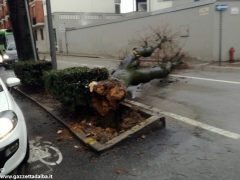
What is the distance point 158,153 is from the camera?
204 inches

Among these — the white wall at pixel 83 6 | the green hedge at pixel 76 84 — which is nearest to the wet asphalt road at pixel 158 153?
the green hedge at pixel 76 84

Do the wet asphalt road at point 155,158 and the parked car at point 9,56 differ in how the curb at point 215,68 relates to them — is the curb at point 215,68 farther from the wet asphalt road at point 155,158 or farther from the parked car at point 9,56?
the parked car at point 9,56

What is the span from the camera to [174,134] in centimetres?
598

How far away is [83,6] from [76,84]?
3569 centimetres

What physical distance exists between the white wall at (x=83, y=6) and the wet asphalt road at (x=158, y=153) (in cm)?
3334

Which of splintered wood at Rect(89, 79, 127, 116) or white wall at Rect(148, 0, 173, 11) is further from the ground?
white wall at Rect(148, 0, 173, 11)

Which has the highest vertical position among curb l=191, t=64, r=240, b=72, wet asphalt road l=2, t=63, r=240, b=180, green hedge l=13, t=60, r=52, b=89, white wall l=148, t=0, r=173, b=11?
white wall l=148, t=0, r=173, b=11

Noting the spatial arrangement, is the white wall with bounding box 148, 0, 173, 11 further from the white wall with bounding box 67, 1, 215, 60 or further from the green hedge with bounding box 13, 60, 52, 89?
the green hedge with bounding box 13, 60, 52, 89

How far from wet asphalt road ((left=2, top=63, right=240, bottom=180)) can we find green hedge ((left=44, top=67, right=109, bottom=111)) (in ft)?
1.91

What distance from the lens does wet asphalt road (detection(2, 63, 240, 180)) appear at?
4.55 m

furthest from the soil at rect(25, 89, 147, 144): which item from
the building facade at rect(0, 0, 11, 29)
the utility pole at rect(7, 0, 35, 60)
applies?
the building facade at rect(0, 0, 11, 29)

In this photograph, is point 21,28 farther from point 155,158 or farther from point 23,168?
point 155,158

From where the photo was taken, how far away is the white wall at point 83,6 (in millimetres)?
39531

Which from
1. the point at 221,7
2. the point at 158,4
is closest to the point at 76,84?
the point at 221,7
